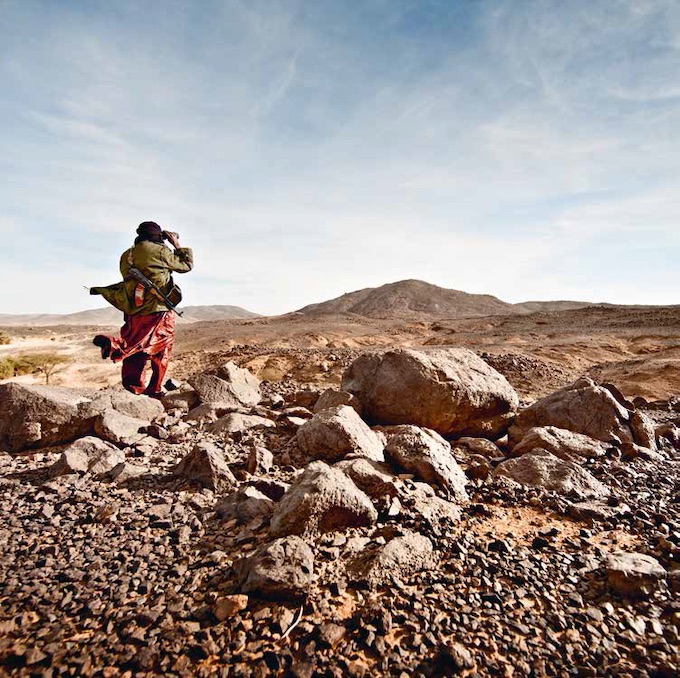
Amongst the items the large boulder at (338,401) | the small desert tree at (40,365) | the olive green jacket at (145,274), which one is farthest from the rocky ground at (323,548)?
the small desert tree at (40,365)

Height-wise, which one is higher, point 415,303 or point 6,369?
point 415,303

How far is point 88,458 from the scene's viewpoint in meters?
3.77

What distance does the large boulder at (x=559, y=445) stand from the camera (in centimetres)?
468

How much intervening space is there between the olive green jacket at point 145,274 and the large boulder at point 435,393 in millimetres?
2700

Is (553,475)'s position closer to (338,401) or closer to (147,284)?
(338,401)

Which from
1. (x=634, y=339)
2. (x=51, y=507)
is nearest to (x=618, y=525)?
(x=51, y=507)

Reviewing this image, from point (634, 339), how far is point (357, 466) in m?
19.2

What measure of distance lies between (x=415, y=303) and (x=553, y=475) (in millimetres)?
51817

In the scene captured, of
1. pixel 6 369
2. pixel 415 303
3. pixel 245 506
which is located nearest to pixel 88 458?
pixel 245 506

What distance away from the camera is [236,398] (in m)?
6.12

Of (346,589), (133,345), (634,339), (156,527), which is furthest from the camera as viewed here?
(634,339)

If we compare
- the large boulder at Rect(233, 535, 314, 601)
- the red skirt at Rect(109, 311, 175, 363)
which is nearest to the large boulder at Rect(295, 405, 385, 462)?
the large boulder at Rect(233, 535, 314, 601)

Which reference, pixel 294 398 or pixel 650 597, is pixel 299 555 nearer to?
pixel 650 597

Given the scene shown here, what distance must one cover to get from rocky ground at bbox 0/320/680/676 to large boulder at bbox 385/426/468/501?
0.02 m
